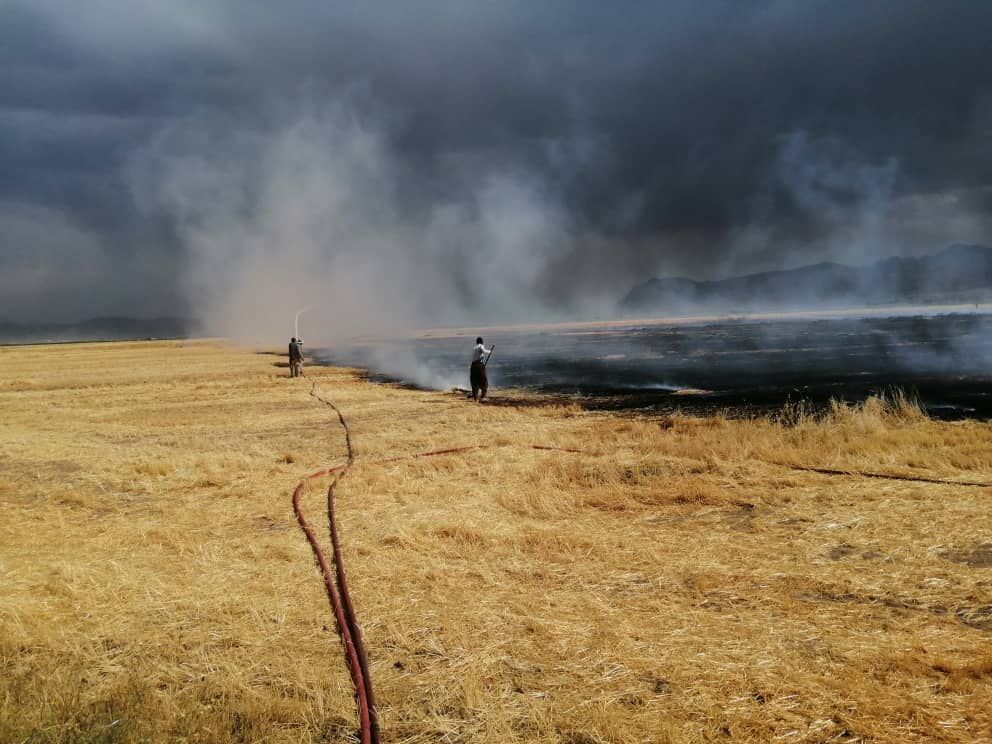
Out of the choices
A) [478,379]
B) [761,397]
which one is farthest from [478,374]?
[761,397]

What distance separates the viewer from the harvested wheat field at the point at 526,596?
477 centimetres

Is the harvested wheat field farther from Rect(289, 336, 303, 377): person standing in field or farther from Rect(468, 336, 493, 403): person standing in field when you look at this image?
Rect(289, 336, 303, 377): person standing in field

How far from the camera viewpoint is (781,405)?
23.8 m

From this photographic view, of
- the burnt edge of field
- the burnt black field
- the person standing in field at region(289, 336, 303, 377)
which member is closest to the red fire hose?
the burnt edge of field

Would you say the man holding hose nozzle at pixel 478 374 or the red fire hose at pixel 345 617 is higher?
the man holding hose nozzle at pixel 478 374

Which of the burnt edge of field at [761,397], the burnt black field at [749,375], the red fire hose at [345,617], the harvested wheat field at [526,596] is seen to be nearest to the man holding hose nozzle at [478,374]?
the burnt edge of field at [761,397]

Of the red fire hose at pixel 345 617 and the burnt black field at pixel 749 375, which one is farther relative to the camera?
the burnt black field at pixel 749 375

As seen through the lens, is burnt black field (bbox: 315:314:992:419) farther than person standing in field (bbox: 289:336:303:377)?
No

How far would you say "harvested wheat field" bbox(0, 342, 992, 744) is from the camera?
4770mm

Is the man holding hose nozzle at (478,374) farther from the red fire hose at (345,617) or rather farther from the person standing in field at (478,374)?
the red fire hose at (345,617)

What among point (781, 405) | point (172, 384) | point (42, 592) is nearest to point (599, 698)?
point (42, 592)

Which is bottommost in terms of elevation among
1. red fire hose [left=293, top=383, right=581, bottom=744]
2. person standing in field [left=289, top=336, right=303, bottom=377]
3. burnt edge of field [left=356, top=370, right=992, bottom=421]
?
red fire hose [left=293, top=383, right=581, bottom=744]

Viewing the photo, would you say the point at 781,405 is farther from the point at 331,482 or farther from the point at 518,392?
the point at 331,482

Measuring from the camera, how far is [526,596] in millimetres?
6844
